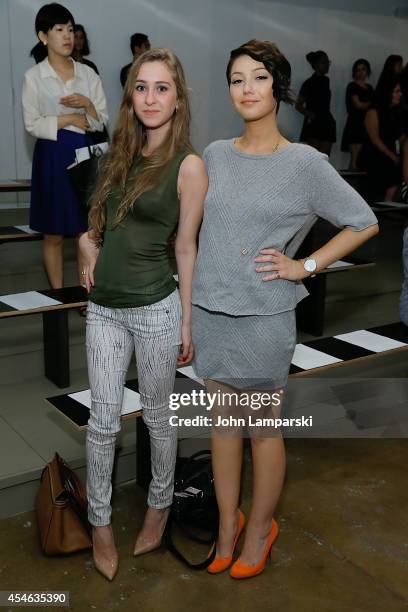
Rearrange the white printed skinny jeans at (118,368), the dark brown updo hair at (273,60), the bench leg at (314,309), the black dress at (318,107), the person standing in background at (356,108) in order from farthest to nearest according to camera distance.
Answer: the person standing in background at (356,108), the black dress at (318,107), the bench leg at (314,309), the white printed skinny jeans at (118,368), the dark brown updo hair at (273,60)

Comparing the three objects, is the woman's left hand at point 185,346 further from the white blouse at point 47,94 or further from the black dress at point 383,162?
the black dress at point 383,162

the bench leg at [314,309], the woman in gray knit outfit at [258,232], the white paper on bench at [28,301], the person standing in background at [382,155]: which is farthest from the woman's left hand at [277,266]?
the person standing in background at [382,155]

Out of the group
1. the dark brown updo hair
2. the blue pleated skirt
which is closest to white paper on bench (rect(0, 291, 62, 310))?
the blue pleated skirt

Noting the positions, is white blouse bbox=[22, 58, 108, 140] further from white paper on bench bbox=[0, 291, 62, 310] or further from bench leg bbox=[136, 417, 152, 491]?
bench leg bbox=[136, 417, 152, 491]

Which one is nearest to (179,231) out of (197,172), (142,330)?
(197,172)

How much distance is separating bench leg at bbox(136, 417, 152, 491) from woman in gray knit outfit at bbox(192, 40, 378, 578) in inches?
25.8

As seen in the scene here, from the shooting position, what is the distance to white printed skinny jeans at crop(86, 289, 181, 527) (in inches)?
70.2

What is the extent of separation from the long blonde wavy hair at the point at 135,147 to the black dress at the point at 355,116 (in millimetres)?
6583

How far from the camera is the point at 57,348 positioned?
2947mm

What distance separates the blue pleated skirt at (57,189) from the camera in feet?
10.6

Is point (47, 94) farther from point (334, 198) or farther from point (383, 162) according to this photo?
point (383, 162)

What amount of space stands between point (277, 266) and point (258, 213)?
0.42ft

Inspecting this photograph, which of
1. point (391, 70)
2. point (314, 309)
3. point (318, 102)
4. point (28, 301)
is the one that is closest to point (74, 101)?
point (28, 301)

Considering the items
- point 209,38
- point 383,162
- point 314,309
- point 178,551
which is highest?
point 209,38
